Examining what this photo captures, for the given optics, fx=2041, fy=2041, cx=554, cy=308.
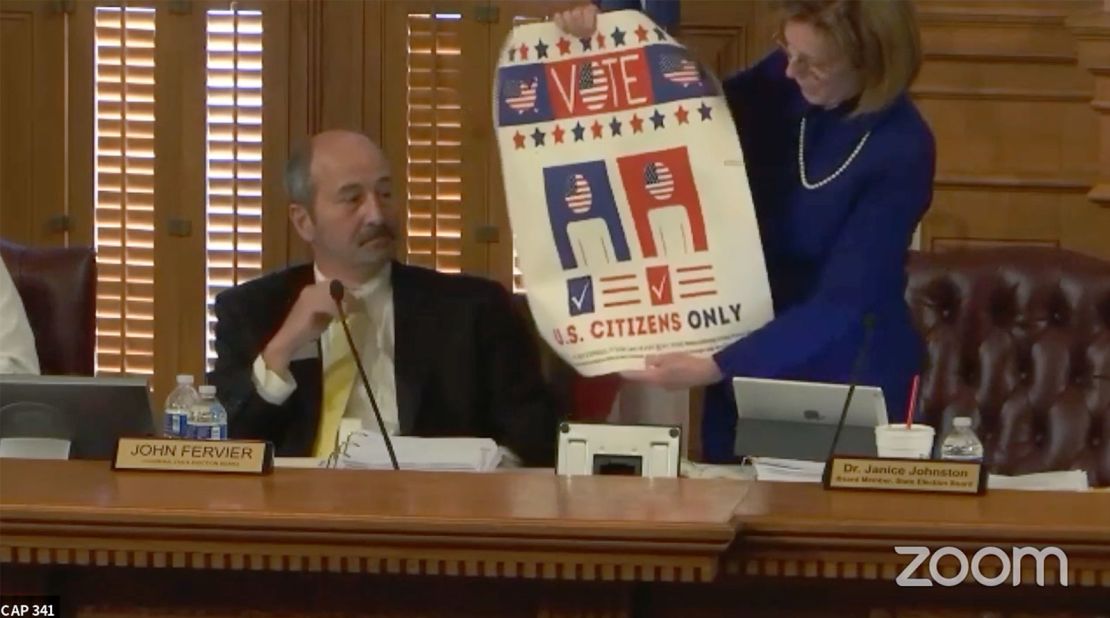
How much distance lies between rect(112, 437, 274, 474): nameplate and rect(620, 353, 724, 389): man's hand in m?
1.22

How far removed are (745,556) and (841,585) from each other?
0.11 meters

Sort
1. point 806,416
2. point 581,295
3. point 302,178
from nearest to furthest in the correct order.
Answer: point 806,416 → point 581,295 → point 302,178

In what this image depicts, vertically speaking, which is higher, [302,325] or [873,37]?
[873,37]

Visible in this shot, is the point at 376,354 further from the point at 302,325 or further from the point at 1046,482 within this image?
the point at 1046,482

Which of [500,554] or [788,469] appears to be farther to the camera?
[788,469]

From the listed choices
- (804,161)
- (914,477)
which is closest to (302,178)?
(804,161)

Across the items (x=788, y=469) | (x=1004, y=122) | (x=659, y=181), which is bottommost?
(x=788, y=469)

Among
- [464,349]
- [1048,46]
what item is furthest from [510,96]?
[1048,46]

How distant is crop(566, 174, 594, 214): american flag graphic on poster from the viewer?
3785mm

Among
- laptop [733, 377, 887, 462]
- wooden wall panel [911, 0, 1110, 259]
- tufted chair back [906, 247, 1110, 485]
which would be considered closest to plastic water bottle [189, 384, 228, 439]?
laptop [733, 377, 887, 462]

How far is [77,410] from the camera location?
2.99m

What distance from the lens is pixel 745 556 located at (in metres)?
2.22

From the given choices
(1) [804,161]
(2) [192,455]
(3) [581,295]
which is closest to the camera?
(2) [192,455]

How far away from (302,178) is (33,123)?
1609mm
